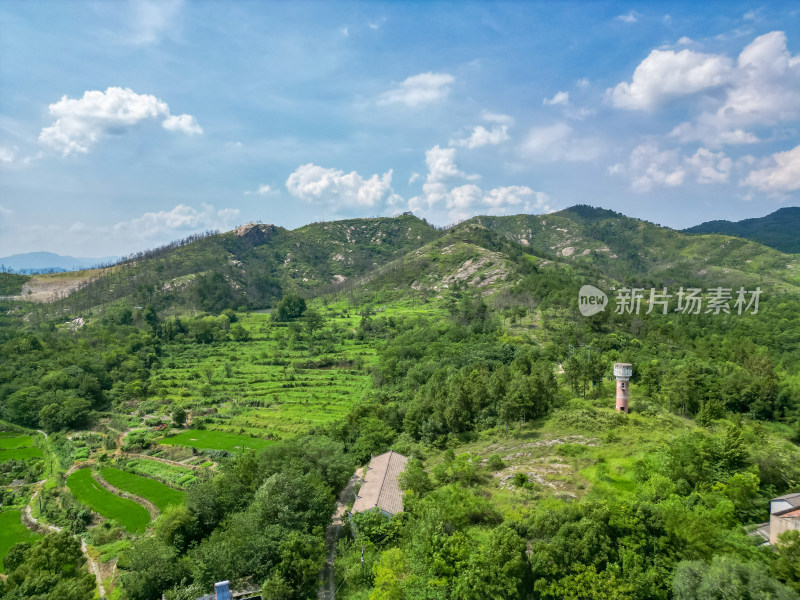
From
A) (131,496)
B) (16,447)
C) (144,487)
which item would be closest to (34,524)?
(131,496)

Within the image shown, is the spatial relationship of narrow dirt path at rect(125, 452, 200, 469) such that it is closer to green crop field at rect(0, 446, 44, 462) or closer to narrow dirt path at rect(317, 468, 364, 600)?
green crop field at rect(0, 446, 44, 462)

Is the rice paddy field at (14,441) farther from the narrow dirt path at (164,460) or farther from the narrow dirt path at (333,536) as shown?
the narrow dirt path at (333,536)

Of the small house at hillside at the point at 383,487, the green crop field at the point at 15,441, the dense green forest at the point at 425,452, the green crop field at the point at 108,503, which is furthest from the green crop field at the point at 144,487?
the small house at hillside at the point at 383,487

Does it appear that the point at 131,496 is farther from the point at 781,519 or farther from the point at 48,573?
the point at 781,519

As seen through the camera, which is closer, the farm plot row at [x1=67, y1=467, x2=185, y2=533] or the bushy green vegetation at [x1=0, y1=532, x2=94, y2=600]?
the bushy green vegetation at [x1=0, y1=532, x2=94, y2=600]

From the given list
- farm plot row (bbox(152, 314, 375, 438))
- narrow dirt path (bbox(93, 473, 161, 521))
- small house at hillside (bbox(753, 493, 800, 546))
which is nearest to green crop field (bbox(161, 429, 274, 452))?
farm plot row (bbox(152, 314, 375, 438))

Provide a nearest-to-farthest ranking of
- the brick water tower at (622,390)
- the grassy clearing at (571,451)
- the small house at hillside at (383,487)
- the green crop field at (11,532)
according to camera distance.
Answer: the grassy clearing at (571,451), the small house at hillside at (383,487), the green crop field at (11,532), the brick water tower at (622,390)

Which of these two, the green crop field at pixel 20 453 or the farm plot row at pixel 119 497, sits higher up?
the farm plot row at pixel 119 497
